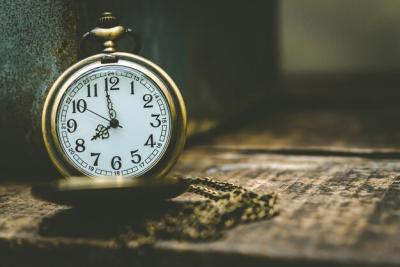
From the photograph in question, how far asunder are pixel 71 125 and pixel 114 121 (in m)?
0.12

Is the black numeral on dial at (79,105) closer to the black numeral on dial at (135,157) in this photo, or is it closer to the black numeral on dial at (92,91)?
the black numeral on dial at (92,91)

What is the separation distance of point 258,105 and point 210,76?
2.62 feet

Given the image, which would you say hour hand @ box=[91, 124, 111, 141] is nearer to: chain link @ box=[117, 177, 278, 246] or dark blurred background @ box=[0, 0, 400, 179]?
chain link @ box=[117, 177, 278, 246]

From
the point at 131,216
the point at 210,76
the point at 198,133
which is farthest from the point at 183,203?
the point at 210,76

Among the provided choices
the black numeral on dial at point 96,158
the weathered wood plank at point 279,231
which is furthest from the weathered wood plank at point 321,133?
the black numeral on dial at point 96,158

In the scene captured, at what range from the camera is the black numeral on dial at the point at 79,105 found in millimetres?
1631

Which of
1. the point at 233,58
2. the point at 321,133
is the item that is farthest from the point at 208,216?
the point at 233,58

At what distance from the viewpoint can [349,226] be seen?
4.44 ft

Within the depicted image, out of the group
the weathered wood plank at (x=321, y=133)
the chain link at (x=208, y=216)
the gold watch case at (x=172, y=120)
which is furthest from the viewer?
the weathered wood plank at (x=321, y=133)

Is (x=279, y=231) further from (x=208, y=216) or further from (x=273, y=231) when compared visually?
(x=208, y=216)

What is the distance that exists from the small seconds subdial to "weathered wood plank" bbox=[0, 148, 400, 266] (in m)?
0.15

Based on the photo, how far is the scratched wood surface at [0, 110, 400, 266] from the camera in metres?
1.22

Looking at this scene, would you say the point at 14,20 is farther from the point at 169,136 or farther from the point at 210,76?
the point at 210,76

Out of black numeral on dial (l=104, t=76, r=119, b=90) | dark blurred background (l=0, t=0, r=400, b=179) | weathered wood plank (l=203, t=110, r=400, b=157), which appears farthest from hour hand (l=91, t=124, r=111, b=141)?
weathered wood plank (l=203, t=110, r=400, b=157)
